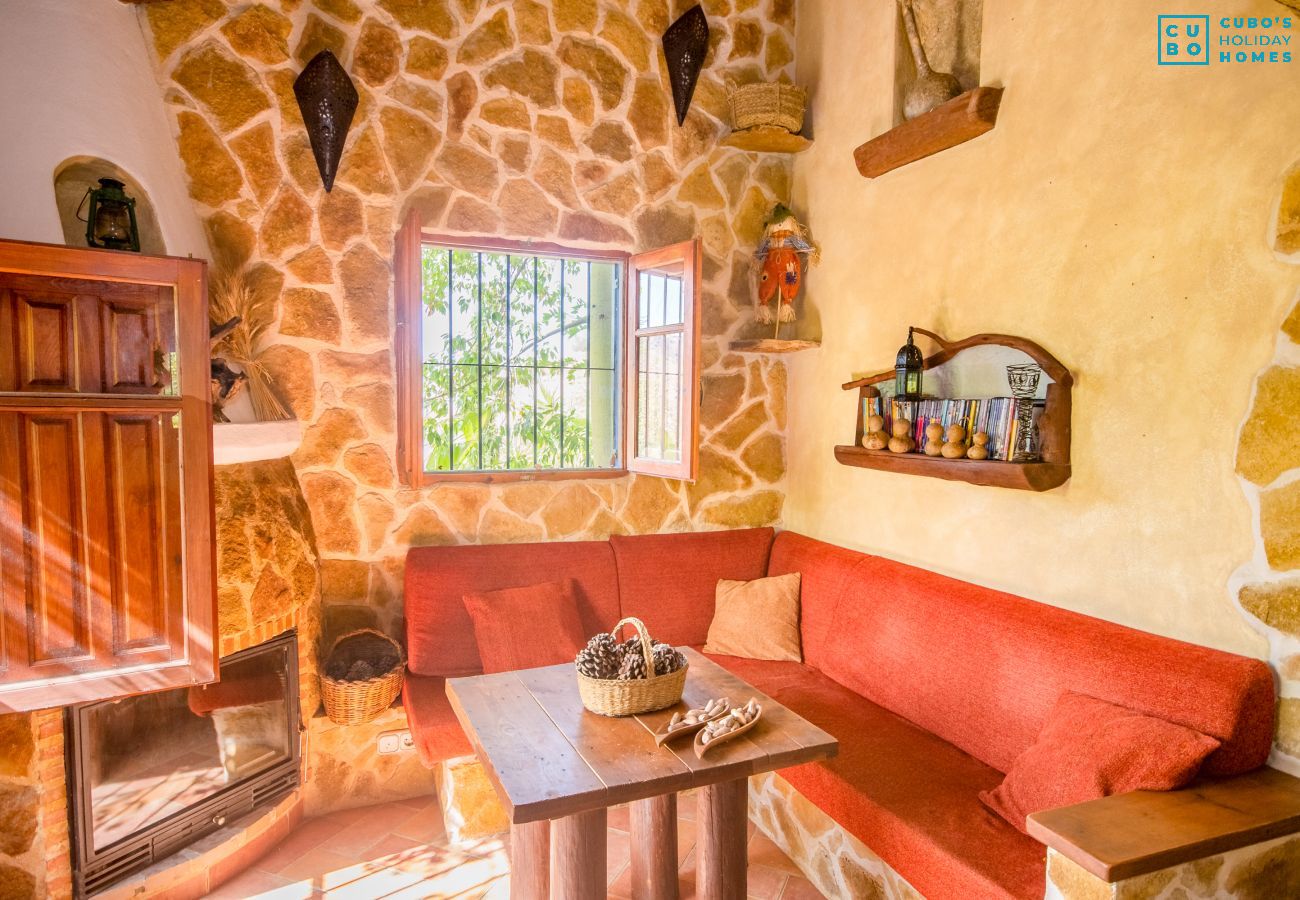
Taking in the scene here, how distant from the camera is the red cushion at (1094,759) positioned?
65.9 inches

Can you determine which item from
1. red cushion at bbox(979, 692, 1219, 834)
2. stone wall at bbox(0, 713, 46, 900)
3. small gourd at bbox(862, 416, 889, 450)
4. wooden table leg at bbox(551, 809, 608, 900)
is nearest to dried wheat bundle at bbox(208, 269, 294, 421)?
stone wall at bbox(0, 713, 46, 900)

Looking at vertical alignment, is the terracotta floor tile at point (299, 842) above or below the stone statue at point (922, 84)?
below

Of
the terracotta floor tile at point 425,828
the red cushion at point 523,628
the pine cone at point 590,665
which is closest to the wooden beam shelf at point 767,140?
the red cushion at point 523,628

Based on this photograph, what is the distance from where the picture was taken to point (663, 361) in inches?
132

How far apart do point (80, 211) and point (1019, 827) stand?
122 inches

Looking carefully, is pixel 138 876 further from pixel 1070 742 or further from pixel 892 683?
pixel 1070 742

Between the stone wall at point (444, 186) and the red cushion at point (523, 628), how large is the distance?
40 cm

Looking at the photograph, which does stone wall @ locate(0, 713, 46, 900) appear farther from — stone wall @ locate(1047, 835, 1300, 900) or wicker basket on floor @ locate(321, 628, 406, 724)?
stone wall @ locate(1047, 835, 1300, 900)

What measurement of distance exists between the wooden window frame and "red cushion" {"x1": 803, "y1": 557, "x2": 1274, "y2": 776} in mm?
955

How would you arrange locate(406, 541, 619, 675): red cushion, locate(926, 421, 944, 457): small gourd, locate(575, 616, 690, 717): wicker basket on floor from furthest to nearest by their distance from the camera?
locate(406, 541, 619, 675): red cushion < locate(926, 421, 944, 457): small gourd < locate(575, 616, 690, 717): wicker basket on floor

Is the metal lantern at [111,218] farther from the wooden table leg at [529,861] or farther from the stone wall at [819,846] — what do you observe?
the stone wall at [819,846]

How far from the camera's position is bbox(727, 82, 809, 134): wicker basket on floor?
130 inches

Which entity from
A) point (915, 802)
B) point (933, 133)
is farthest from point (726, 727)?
point (933, 133)

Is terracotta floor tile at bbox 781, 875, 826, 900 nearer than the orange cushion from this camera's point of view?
Yes
